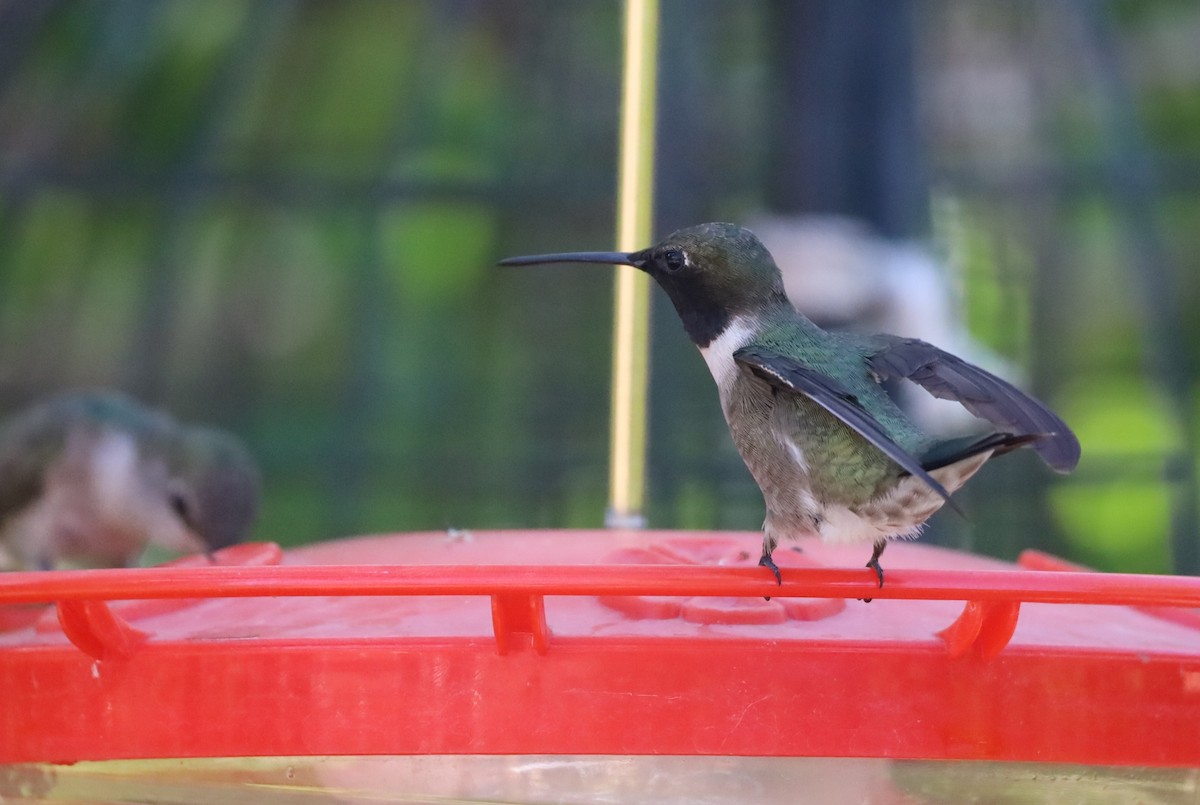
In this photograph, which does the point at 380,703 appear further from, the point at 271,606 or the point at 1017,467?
the point at 1017,467

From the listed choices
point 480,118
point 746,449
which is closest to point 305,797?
point 746,449

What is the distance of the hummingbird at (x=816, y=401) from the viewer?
5.66 ft

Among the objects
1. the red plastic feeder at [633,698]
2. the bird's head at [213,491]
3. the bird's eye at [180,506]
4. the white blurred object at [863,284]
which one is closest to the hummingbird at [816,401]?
the red plastic feeder at [633,698]

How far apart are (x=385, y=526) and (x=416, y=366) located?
31.1 inches

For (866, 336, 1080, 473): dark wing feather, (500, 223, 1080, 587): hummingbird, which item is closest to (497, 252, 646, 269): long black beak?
(500, 223, 1080, 587): hummingbird

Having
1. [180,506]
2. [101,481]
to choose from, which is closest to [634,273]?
[180,506]

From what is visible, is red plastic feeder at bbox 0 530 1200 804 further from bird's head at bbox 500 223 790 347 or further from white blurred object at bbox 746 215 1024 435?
white blurred object at bbox 746 215 1024 435

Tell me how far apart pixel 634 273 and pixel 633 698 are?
3.27 feet

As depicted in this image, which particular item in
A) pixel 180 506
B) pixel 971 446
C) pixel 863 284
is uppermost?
pixel 863 284

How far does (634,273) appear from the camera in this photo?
2264mm

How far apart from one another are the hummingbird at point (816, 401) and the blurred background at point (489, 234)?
3.30m

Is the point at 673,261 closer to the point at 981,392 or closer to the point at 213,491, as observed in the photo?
the point at 981,392

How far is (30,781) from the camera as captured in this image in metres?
1.63

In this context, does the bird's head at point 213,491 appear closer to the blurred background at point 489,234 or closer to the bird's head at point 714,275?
the blurred background at point 489,234
